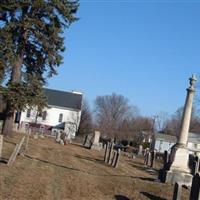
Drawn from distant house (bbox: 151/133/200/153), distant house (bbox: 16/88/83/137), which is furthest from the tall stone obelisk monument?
distant house (bbox: 151/133/200/153)

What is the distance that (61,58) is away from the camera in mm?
38688

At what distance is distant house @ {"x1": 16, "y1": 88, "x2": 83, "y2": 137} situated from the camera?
92.1 m

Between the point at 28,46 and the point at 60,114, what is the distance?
5761cm

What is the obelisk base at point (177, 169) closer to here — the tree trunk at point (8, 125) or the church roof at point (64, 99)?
the tree trunk at point (8, 125)

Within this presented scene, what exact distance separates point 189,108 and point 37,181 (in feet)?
23.3

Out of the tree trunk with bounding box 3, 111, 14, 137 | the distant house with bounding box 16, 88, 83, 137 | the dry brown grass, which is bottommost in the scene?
the dry brown grass

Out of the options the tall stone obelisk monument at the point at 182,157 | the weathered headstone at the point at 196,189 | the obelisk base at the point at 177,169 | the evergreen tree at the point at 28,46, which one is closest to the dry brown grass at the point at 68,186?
the obelisk base at the point at 177,169

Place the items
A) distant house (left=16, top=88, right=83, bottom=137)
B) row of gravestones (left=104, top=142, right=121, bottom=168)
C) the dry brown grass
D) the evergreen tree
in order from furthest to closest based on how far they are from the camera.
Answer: distant house (left=16, top=88, right=83, bottom=137), the evergreen tree, row of gravestones (left=104, top=142, right=121, bottom=168), the dry brown grass

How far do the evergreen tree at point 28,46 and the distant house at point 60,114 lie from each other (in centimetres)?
5205

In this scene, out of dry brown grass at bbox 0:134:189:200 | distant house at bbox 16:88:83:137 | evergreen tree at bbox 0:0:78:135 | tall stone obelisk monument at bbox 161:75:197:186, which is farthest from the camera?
distant house at bbox 16:88:83:137

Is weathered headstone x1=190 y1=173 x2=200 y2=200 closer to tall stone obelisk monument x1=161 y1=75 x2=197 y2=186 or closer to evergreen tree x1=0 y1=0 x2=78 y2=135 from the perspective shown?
tall stone obelisk monument x1=161 y1=75 x2=197 y2=186

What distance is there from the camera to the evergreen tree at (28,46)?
35750 millimetres

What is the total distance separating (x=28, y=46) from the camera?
125 ft

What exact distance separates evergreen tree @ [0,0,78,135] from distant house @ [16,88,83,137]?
171 feet
